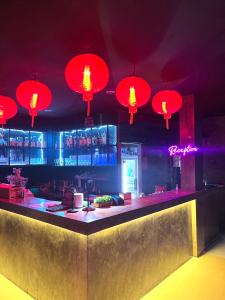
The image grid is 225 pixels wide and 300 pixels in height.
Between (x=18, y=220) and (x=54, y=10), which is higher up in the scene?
(x=54, y=10)

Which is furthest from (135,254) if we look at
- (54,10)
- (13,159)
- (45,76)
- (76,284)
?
(13,159)

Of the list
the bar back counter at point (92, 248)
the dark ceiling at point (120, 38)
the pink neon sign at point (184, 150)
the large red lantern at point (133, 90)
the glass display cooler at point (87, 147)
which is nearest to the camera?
the dark ceiling at point (120, 38)

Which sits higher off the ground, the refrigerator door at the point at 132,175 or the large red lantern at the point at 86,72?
the large red lantern at the point at 86,72

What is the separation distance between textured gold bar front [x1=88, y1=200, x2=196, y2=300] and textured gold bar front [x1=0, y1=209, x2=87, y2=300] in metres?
0.16

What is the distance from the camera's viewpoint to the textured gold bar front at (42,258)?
7.57 ft

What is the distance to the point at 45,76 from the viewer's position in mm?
3793

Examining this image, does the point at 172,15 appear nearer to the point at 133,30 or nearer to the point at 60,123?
the point at 133,30

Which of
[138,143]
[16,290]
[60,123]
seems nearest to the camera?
[16,290]

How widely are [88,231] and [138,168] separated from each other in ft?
22.4

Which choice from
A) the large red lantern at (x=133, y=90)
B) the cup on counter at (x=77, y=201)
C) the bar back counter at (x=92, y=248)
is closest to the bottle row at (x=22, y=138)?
the bar back counter at (x=92, y=248)

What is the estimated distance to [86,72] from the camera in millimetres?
2176

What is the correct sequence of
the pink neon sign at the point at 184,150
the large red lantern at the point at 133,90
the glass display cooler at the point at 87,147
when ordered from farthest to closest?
the glass display cooler at the point at 87,147, the pink neon sign at the point at 184,150, the large red lantern at the point at 133,90

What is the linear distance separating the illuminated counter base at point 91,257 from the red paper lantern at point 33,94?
54.0 inches

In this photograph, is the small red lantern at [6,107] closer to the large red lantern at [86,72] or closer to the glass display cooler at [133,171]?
the large red lantern at [86,72]
